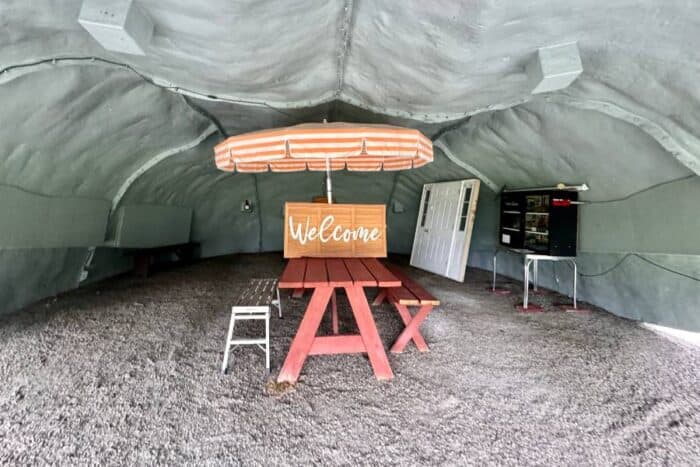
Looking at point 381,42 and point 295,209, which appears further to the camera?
point 295,209

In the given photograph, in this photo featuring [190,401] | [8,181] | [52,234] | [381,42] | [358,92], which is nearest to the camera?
[190,401]

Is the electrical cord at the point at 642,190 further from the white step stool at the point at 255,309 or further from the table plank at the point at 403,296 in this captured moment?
the white step stool at the point at 255,309

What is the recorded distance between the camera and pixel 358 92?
3.42 m

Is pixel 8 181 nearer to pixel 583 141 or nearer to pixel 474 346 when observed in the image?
pixel 474 346

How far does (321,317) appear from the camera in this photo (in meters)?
2.39

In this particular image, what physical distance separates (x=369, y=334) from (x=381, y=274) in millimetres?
454

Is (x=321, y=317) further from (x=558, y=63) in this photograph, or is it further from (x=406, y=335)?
(x=558, y=63)

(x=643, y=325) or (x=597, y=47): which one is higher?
(x=597, y=47)

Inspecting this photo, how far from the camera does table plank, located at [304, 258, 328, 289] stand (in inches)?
91.0

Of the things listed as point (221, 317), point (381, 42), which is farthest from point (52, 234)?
point (381, 42)

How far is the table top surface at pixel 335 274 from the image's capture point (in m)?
2.33

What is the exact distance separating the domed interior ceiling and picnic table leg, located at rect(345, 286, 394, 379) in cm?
182

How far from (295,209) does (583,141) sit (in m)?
2.96

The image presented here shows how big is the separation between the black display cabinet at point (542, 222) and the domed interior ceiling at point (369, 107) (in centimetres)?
25
